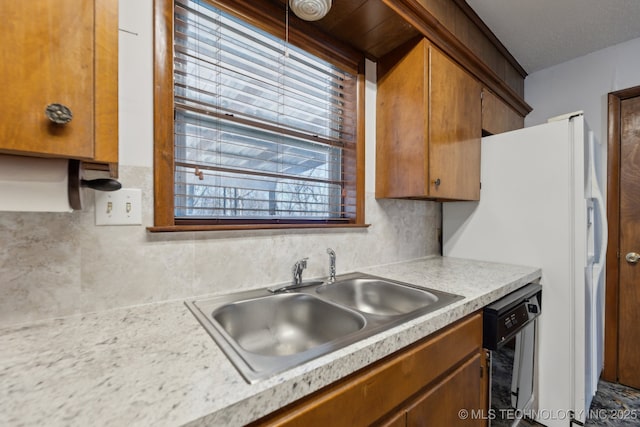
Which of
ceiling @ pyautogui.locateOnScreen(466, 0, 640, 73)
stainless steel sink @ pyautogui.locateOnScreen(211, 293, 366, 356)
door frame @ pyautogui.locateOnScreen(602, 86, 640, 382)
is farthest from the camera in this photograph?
door frame @ pyautogui.locateOnScreen(602, 86, 640, 382)

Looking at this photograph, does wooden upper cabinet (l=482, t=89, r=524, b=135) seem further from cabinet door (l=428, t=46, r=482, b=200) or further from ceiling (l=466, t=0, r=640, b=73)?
ceiling (l=466, t=0, r=640, b=73)

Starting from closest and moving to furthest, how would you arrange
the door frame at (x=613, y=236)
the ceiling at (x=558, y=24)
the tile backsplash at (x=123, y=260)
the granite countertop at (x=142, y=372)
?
the granite countertop at (x=142, y=372) < the tile backsplash at (x=123, y=260) < the ceiling at (x=558, y=24) < the door frame at (x=613, y=236)

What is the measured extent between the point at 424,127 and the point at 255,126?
855 mm

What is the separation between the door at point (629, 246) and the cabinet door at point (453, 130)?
46.1 inches

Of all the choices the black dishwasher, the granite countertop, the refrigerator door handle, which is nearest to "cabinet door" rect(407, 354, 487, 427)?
the black dishwasher

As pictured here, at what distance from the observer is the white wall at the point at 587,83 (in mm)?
2109

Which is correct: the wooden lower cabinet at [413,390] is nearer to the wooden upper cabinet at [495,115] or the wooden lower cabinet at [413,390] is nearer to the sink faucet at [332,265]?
the sink faucet at [332,265]

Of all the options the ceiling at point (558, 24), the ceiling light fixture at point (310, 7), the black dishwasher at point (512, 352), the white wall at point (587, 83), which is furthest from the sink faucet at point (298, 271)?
the white wall at point (587, 83)

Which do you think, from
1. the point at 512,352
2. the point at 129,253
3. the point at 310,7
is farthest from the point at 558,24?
the point at 129,253

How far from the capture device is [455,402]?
39.8 inches

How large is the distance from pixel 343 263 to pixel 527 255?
3.67 ft

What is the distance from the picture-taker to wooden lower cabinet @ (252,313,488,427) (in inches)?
24.4

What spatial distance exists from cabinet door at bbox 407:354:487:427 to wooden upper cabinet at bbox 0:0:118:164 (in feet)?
3.51

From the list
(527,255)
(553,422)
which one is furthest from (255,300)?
(553,422)
